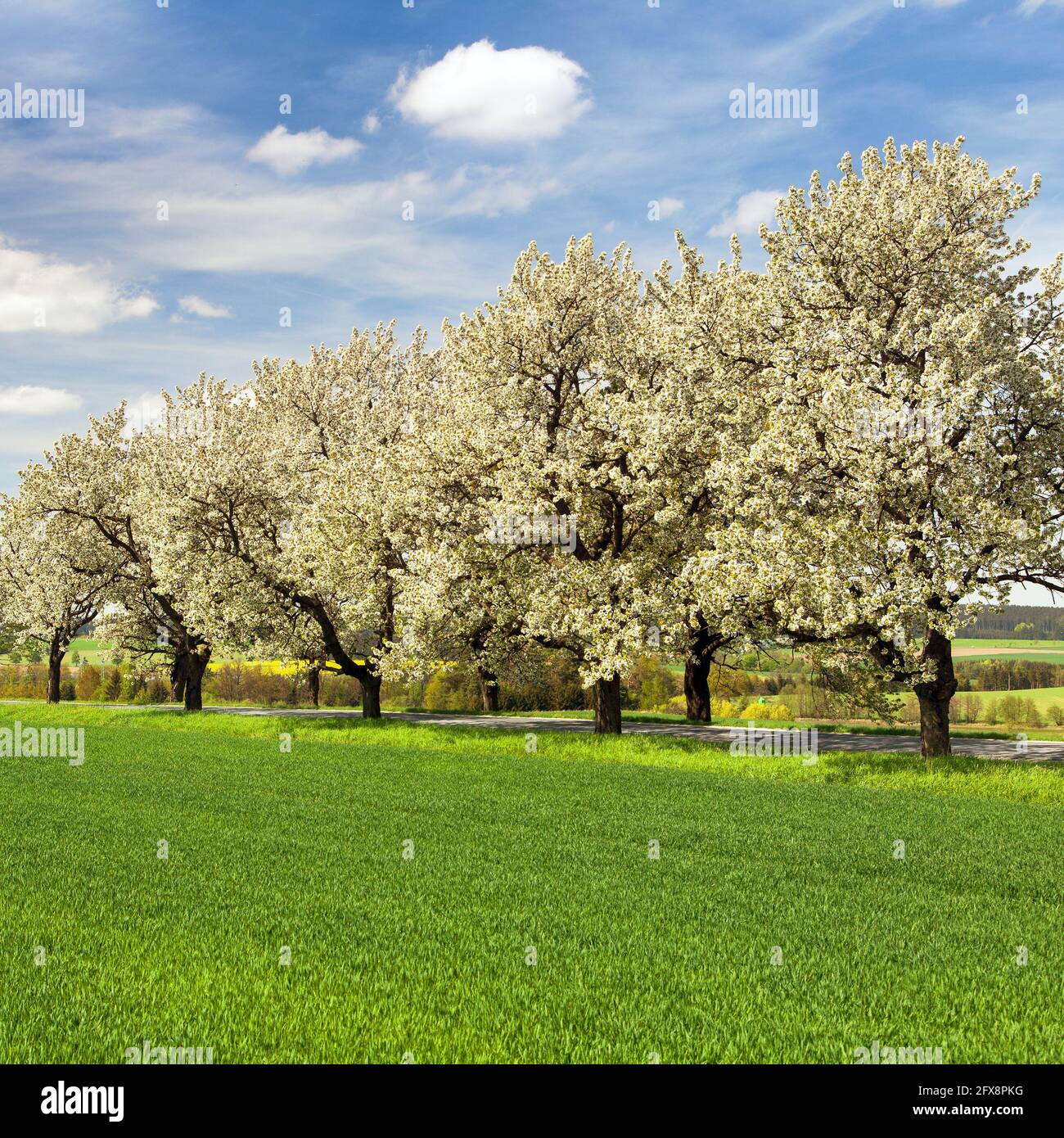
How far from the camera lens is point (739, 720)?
1795 inches

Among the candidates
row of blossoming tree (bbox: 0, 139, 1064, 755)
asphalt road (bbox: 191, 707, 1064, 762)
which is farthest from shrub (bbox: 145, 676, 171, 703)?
row of blossoming tree (bbox: 0, 139, 1064, 755)

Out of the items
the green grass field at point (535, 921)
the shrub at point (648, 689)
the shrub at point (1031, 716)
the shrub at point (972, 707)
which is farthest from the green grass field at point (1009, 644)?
the green grass field at point (535, 921)

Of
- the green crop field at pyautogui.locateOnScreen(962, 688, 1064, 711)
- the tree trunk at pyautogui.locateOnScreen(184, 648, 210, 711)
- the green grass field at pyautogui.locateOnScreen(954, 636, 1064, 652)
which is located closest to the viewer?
the tree trunk at pyautogui.locateOnScreen(184, 648, 210, 711)

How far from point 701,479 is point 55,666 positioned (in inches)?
2166

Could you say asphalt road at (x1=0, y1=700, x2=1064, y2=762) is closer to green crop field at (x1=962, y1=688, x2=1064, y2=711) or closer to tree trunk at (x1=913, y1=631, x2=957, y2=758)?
tree trunk at (x1=913, y1=631, x2=957, y2=758)

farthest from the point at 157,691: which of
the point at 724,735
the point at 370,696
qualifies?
the point at 724,735

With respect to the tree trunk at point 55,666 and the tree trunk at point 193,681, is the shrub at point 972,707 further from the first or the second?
the tree trunk at point 55,666

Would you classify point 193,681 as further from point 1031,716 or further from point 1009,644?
point 1009,644

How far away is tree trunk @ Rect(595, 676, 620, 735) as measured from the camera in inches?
1351

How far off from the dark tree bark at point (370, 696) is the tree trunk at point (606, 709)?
501 inches

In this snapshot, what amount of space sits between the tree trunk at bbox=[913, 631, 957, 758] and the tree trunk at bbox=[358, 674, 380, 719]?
24500mm

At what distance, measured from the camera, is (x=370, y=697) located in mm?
43156

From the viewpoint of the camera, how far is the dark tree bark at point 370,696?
42.9 metres
